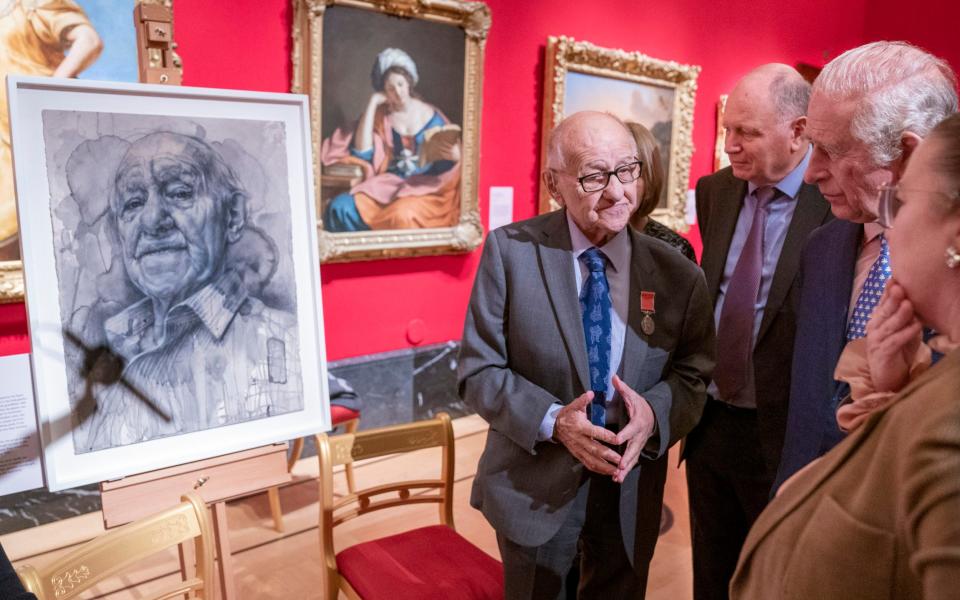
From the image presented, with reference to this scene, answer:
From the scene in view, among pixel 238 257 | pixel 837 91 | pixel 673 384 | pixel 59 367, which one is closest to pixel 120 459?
pixel 59 367

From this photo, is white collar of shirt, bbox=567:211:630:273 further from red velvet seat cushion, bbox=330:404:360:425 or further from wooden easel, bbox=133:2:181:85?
red velvet seat cushion, bbox=330:404:360:425

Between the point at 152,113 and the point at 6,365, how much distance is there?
769 mm

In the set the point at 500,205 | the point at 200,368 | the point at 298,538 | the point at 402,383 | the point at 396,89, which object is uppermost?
the point at 396,89

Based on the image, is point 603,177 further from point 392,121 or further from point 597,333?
point 392,121

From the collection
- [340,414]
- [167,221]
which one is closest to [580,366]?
[167,221]

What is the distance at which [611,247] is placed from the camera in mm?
1937

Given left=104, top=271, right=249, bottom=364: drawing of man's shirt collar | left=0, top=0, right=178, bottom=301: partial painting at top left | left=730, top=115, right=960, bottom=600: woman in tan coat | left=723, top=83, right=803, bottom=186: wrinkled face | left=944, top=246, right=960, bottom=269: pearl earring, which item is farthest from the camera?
left=0, top=0, right=178, bottom=301: partial painting at top left

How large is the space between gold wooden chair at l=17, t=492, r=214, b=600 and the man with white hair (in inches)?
54.8

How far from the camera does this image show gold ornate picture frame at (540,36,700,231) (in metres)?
4.66

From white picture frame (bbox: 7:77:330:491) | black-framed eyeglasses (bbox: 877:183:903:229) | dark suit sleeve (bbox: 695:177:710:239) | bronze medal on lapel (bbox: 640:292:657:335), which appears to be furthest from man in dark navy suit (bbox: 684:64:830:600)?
white picture frame (bbox: 7:77:330:491)

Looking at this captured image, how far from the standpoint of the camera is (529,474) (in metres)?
1.88

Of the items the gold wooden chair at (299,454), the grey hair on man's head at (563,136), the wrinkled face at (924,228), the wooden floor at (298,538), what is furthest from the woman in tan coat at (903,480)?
the gold wooden chair at (299,454)

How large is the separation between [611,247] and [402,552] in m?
1.09

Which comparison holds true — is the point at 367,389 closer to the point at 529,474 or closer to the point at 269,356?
the point at 269,356
